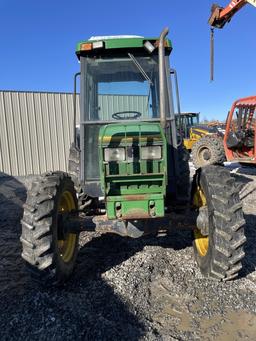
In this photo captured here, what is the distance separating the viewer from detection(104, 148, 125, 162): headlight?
12.9 feet

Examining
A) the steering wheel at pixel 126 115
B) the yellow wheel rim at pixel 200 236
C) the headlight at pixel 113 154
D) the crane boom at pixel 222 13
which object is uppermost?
the crane boom at pixel 222 13

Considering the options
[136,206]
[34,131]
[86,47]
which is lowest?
[136,206]

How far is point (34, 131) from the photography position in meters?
14.7

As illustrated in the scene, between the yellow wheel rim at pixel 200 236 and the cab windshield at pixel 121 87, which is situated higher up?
the cab windshield at pixel 121 87

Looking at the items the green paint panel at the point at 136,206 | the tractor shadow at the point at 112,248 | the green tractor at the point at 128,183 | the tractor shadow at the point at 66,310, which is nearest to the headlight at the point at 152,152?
the green tractor at the point at 128,183

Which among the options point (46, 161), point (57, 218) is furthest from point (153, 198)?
point (46, 161)

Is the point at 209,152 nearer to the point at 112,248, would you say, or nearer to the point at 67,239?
the point at 112,248

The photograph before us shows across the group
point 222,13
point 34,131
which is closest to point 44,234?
point 222,13

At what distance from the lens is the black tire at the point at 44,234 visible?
358 cm

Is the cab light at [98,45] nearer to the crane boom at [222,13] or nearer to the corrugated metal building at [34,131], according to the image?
the crane boom at [222,13]

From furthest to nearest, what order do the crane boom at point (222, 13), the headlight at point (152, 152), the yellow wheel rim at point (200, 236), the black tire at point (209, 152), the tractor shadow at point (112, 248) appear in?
the black tire at point (209, 152), the crane boom at point (222, 13), the tractor shadow at point (112, 248), the yellow wheel rim at point (200, 236), the headlight at point (152, 152)

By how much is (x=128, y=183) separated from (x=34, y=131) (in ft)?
37.9

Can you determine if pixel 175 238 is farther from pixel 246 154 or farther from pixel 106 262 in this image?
pixel 246 154

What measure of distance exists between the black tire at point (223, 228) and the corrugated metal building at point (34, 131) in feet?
38.2
